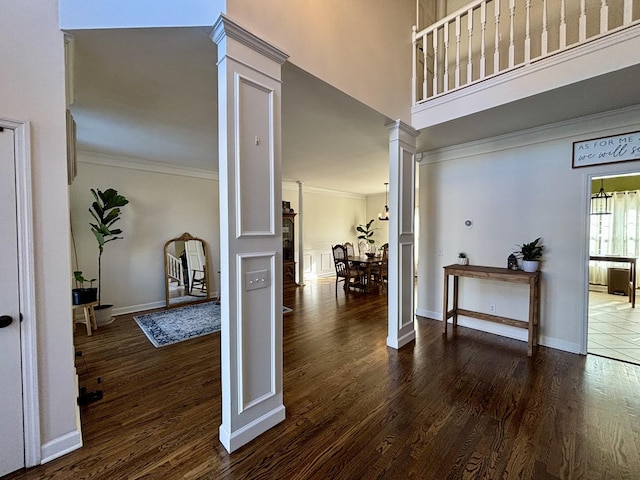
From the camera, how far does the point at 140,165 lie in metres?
4.66

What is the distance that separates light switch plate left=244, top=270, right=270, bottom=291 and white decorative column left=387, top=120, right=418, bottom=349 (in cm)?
183

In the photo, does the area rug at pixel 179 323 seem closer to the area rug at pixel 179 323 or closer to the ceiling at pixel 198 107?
the area rug at pixel 179 323

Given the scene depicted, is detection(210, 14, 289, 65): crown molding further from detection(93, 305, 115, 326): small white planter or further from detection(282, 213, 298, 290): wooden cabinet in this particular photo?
detection(282, 213, 298, 290): wooden cabinet

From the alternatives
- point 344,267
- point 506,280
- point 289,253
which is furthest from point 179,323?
point 506,280

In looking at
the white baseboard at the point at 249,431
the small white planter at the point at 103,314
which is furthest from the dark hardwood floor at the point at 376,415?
the small white planter at the point at 103,314

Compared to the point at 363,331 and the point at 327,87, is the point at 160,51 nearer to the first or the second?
the point at 327,87

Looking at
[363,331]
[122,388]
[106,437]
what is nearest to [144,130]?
[122,388]

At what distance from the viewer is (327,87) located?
7.50ft

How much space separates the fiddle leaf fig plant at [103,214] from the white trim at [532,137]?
4589mm

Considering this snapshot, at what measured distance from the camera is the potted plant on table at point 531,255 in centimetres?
319

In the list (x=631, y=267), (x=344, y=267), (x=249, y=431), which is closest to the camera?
(x=249, y=431)

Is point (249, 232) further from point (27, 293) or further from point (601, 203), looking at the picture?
point (601, 203)

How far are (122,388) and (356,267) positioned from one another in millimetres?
4674

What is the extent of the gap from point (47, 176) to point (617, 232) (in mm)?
8838
